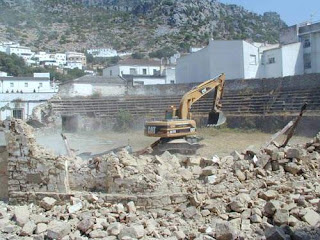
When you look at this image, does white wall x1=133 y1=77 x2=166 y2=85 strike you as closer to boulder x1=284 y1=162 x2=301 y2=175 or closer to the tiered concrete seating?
the tiered concrete seating

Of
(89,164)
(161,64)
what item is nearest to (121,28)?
(161,64)

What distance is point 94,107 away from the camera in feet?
110

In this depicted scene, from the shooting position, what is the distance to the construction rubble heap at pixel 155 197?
888 cm

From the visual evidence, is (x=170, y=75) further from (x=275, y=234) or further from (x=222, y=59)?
(x=275, y=234)

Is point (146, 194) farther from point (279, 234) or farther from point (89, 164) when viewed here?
point (279, 234)

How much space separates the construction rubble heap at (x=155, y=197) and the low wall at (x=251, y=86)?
19.1m

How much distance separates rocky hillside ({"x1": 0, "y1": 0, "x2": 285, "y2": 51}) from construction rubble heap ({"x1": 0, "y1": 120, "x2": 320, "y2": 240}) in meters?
82.0

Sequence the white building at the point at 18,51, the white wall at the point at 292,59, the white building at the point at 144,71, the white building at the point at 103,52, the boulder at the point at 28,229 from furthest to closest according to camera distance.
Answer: the white building at the point at 103,52
the white building at the point at 18,51
the white building at the point at 144,71
the white wall at the point at 292,59
the boulder at the point at 28,229

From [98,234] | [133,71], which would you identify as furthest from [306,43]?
[98,234]

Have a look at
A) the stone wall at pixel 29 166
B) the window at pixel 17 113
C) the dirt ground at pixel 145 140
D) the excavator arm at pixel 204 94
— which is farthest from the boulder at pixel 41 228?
the window at pixel 17 113

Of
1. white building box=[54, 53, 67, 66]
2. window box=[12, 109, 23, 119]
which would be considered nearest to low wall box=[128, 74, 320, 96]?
window box=[12, 109, 23, 119]

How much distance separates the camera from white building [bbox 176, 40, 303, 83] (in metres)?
37.8

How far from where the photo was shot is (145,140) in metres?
25.6

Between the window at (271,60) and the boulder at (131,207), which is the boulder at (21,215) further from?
the window at (271,60)
